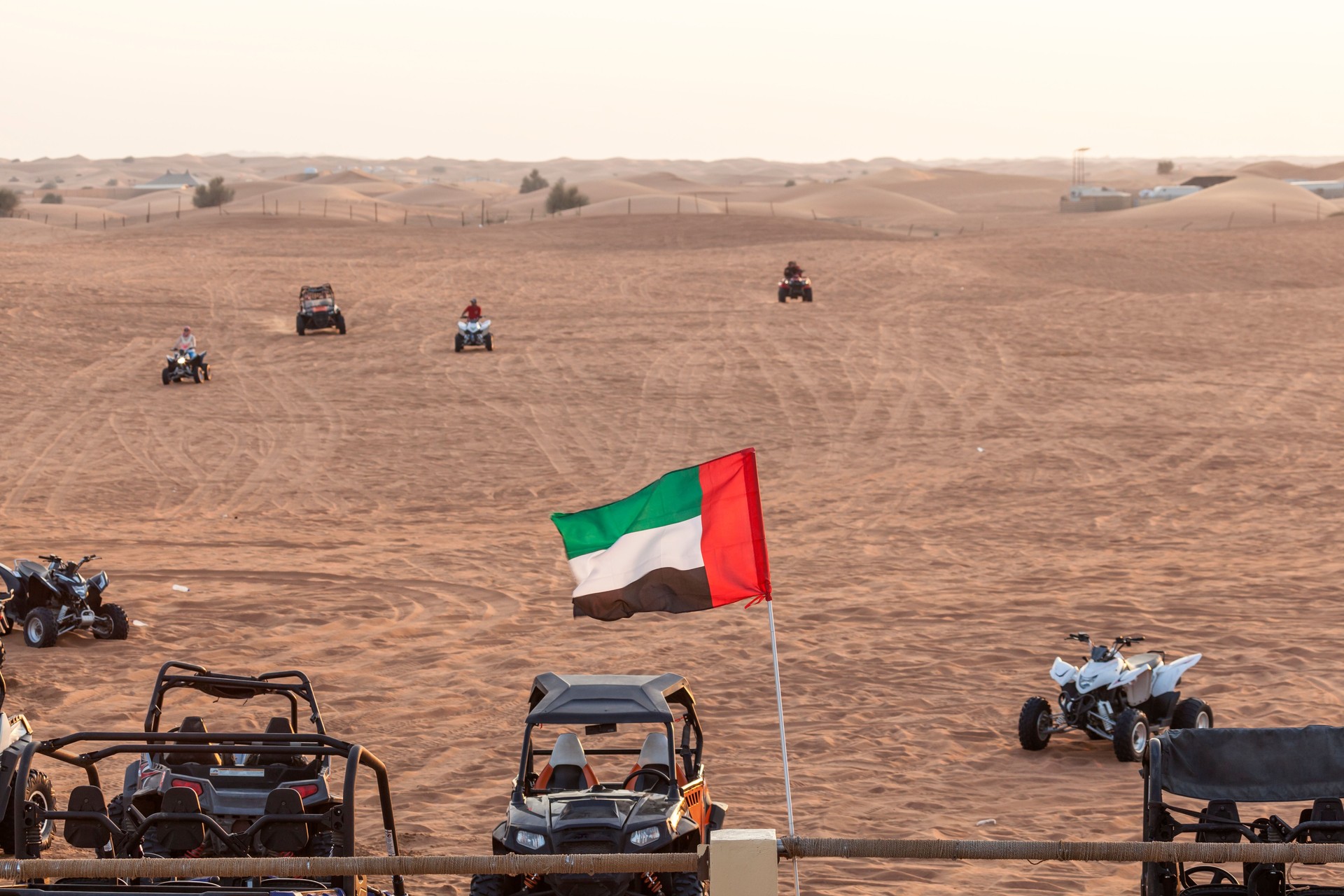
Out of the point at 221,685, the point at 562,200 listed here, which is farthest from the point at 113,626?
the point at 562,200

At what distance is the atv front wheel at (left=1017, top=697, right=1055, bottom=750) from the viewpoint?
10.4 m

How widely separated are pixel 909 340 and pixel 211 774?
27.5 metres

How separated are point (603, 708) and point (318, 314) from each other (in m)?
28.9

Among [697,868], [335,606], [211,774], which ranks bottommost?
[335,606]

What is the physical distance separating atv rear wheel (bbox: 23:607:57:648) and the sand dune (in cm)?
5851

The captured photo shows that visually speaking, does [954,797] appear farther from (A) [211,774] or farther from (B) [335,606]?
(B) [335,606]

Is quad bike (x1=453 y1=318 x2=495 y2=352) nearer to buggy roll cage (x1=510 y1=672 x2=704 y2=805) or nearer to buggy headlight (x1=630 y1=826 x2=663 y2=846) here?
buggy roll cage (x1=510 y1=672 x2=704 y2=805)

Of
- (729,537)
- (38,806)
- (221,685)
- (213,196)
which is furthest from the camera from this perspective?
(213,196)

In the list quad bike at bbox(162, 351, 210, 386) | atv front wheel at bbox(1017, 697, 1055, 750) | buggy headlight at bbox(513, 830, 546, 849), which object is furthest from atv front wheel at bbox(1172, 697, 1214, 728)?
quad bike at bbox(162, 351, 210, 386)

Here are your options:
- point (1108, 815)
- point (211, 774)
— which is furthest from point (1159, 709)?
point (211, 774)

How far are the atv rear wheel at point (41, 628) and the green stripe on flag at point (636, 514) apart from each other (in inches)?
285

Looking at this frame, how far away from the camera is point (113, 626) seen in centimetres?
1350

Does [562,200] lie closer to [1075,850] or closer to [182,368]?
[182,368]

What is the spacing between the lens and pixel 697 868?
15.8 feet
